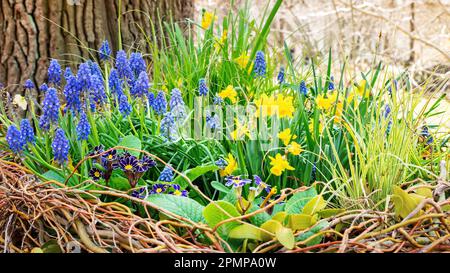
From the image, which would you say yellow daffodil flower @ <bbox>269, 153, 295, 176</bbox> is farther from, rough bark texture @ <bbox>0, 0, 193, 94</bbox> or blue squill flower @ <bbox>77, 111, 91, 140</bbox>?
rough bark texture @ <bbox>0, 0, 193, 94</bbox>

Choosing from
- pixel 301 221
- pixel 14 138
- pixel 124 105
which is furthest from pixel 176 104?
pixel 301 221

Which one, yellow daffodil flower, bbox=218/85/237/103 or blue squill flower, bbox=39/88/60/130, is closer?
blue squill flower, bbox=39/88/60/130

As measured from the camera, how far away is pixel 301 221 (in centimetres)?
142

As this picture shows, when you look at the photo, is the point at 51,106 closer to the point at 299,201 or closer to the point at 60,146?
the point at 60,146

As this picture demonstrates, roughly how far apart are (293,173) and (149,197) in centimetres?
52

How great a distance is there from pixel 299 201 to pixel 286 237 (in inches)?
8.9

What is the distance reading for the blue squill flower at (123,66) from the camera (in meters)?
1.95

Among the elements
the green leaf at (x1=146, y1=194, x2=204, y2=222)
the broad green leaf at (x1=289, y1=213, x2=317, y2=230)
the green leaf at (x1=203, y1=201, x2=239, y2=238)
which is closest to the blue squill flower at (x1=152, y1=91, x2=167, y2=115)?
the green leaf at (x1=146, y1=194, x2=204, y2=222)

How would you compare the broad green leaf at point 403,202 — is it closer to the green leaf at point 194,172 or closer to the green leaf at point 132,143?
the green leaf at point 194,172

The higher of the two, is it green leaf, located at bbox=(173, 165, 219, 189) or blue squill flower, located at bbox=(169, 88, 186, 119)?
blue squill flower, located at bbox=(169, 88, 186, 119)

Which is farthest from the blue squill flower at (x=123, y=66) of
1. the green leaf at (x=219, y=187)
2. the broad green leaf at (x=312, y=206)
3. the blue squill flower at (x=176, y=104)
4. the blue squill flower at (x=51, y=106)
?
the broad green leaf at (x=312, y=206)

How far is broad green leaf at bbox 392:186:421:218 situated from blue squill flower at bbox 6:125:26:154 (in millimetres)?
1040

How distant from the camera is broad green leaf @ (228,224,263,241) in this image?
1.38 m
